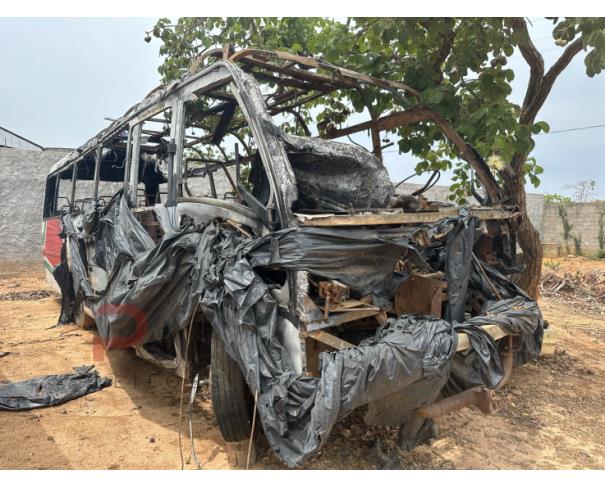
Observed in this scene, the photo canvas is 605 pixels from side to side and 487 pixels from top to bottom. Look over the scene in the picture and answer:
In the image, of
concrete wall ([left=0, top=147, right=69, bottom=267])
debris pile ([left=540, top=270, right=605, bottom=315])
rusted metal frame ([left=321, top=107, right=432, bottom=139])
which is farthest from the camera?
concrete wall ([left=0, top=147, right=69, bottom=267])

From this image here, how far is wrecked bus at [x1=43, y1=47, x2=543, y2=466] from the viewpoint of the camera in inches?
87.4

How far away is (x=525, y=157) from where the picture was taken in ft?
15.0

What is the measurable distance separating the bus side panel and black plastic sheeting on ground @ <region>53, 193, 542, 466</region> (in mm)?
3593

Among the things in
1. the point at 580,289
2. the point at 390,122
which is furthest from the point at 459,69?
the point at 580,289

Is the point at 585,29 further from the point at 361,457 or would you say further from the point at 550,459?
the point at 361,457

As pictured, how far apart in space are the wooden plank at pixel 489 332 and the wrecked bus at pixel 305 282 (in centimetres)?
1

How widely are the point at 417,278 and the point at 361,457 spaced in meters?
1.21

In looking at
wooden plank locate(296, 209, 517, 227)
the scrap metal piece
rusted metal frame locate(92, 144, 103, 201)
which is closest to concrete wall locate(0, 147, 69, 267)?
rusted metal frame locate(92, 144, 103, 201)

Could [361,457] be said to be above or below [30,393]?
above

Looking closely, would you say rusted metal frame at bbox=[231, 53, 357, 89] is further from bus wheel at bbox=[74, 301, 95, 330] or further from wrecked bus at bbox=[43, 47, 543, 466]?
bus wheel at bbox=[74, 301, 95, 330]

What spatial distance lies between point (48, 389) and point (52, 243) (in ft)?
11.8

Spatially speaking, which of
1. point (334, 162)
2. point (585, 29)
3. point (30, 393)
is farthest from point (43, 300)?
point (585, 29)

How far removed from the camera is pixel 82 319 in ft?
19.6
